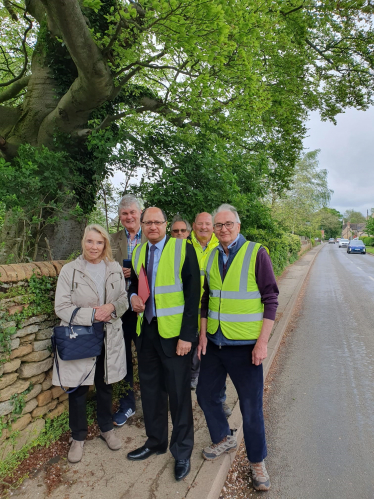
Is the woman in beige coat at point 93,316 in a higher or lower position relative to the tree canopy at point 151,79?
lower

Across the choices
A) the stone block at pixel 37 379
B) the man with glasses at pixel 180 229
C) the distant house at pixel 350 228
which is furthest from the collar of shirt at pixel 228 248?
the distant house at pixel 350 228

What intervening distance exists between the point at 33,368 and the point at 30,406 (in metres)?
0.34

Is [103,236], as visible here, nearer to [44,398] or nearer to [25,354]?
[25,354]

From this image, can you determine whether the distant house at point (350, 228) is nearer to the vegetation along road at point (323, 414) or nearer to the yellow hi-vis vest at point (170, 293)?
the vegetation along road at point (323, 414)

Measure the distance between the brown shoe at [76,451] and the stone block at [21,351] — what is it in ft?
2.99

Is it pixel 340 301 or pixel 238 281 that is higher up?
pixel 238 281

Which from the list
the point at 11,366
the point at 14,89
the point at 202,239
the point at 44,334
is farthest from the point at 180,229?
the point at 14,89

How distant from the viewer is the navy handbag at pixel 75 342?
9.09 ft

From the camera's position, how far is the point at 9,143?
5.96 m

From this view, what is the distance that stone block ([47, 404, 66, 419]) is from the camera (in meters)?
3.16

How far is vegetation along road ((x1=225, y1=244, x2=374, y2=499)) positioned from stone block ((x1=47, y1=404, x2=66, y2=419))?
6.11 ft

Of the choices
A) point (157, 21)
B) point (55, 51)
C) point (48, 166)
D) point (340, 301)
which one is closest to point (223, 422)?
point (48, 166)

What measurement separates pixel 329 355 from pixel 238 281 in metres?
4.13

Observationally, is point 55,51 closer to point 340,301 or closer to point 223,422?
point 223,422
